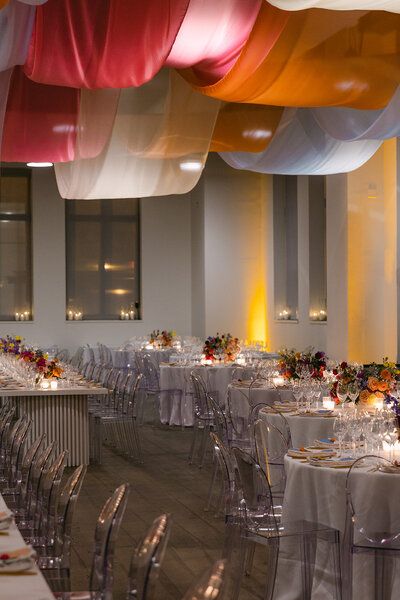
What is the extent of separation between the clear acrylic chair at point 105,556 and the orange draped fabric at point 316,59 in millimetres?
4621

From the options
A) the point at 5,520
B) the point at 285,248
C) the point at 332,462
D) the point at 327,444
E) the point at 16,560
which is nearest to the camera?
the point at 16,560

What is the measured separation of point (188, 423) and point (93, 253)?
8391mm

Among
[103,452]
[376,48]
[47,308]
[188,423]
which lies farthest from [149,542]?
[47,308]

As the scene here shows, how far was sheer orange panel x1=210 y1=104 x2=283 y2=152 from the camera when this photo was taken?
1079 centimetres

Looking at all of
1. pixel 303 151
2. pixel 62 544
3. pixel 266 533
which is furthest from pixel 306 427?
pixel 303 151

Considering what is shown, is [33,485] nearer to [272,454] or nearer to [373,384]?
[272,454]

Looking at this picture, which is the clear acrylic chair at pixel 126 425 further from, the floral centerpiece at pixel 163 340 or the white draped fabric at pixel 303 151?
the floral centerpiece at pixel 163 340

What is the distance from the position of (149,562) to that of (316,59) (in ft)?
18.3

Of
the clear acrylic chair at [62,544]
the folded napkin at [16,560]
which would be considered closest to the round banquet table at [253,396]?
the clear acrylic chair at [62,544]

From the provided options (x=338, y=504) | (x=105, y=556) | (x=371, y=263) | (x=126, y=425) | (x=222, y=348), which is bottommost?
(x=126, y=425)

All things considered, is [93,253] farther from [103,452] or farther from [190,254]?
[103,452]

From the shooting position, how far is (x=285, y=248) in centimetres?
1872

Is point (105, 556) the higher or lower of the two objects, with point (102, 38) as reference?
lower

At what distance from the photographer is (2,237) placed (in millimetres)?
20344
